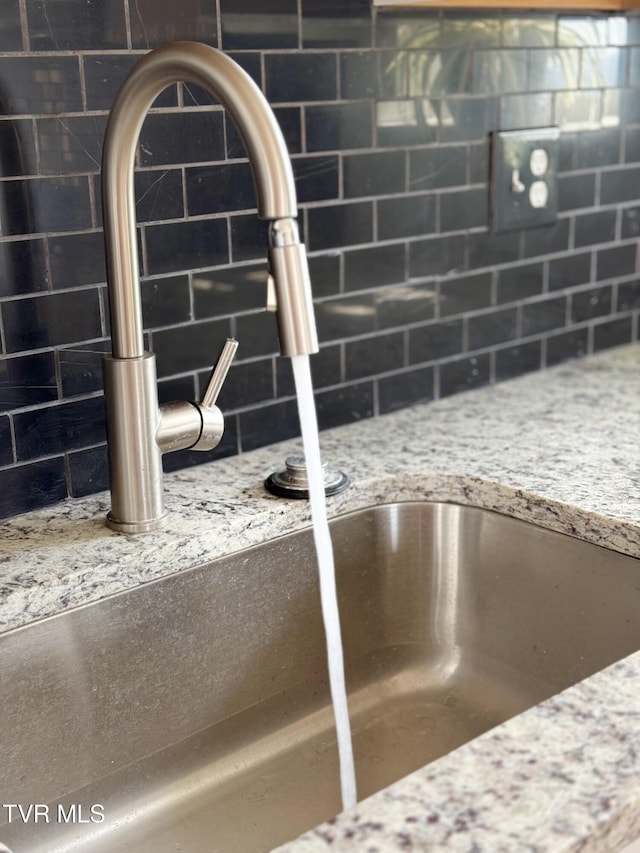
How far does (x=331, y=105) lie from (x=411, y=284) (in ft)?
0.86

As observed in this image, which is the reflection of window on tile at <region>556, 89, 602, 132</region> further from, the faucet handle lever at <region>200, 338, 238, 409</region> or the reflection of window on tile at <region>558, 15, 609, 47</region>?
the faucet handle lever at <region>200, 338, 238, 409</region>

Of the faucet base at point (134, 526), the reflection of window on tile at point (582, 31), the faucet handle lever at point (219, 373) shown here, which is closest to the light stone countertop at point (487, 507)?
the faucet base at point (134, 526)

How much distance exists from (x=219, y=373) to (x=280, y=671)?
323 mm

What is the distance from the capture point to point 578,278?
1.62m

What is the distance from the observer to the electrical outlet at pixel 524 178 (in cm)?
145

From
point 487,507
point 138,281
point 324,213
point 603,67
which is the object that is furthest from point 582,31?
point 138,281

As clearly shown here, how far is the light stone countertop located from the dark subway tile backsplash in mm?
68

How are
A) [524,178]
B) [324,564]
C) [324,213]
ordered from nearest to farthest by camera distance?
[324,564]
[324,213]
[524,178]

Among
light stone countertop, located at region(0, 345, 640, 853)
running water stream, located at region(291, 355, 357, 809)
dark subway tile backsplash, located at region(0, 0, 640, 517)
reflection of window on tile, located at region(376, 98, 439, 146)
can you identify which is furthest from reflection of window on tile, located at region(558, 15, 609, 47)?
running water stream, located at region(291, 355, 357, 809)

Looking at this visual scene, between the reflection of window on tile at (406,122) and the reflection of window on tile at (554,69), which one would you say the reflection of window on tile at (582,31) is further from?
the reflection of window on tile at (406,122)

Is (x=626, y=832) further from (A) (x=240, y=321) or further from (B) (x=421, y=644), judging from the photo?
(A) (x=240, y=321)

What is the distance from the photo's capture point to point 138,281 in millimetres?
967

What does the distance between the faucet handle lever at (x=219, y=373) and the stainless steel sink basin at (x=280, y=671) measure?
0.16 m

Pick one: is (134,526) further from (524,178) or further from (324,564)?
(524,178)
